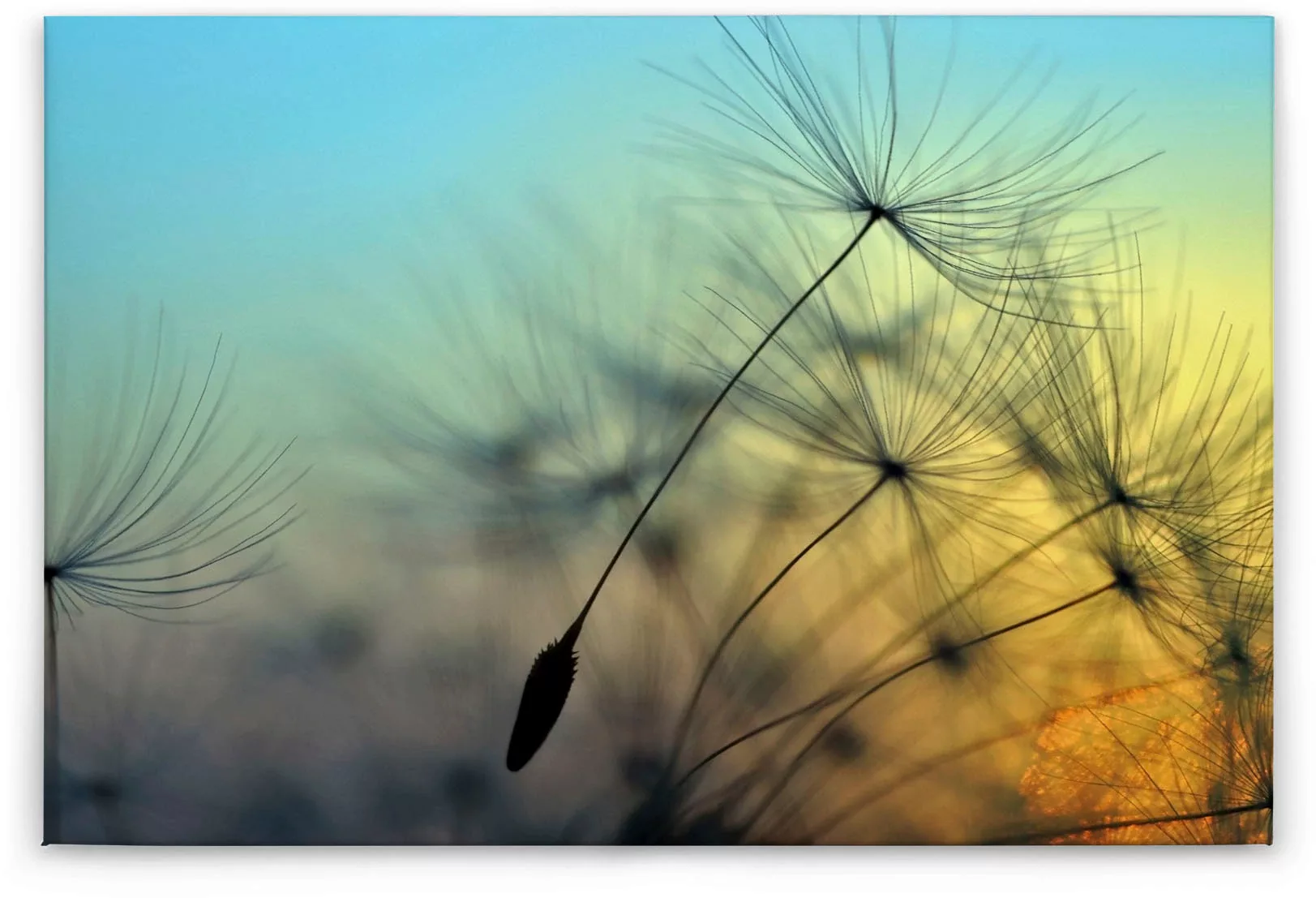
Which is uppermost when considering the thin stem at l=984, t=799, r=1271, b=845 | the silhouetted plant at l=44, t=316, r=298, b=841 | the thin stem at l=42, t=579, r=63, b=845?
the silhouetted plant at l=44, t=316, r=298, b=841

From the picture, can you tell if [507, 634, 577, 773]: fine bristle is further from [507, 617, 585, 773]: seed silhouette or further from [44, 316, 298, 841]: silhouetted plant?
[44, 316, 298, 841]: silhouetted plant

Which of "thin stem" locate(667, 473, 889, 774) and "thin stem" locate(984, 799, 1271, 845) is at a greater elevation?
"thin stem" locate(667, 473, 889, 774)

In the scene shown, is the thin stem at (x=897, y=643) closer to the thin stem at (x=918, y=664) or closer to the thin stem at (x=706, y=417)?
the thin stem at (x=918, y=664)

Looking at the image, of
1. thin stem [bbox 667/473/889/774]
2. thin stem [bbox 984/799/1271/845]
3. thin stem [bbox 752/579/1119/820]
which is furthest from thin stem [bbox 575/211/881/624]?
thin stem [bbox 984/799/1271/845]

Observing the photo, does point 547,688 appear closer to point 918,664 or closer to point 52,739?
point 918,664

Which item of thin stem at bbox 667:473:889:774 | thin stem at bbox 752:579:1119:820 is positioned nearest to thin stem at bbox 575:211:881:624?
thin stem at bbox 667:473:889:774

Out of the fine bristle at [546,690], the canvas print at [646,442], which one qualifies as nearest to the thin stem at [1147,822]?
the canvas print at [646,442]

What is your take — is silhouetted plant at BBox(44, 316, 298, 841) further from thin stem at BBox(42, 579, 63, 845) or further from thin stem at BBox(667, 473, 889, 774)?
thin stem at BBox(667, 473, 889, 774)
